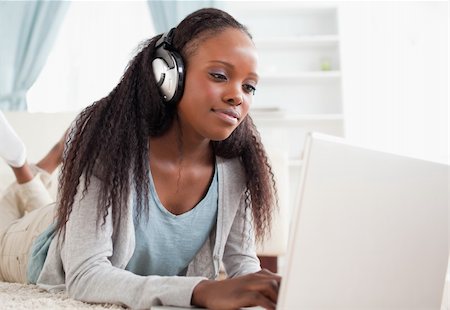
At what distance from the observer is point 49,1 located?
418 cm

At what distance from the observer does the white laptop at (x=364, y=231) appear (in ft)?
2.23

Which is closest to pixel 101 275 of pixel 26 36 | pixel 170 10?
pixel 170 10

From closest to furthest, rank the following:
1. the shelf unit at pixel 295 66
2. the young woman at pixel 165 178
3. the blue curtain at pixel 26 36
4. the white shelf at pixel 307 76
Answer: the young woman at pixel 165 178 < the blue curtain at pixel 26 36 < the white shelf at pixel 307 76 < the shelf unit at pixel 295 66

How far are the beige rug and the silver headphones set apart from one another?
410mm

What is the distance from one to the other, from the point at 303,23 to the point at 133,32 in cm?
138

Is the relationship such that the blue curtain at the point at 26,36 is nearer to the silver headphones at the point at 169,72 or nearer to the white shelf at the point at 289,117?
the white shelf at the point at 289,117

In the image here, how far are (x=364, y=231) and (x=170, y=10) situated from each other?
144 inches

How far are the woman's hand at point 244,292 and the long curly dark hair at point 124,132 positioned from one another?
0.30 m

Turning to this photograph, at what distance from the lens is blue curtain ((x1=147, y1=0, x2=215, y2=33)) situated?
4156mm

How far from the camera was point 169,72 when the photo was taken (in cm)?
111

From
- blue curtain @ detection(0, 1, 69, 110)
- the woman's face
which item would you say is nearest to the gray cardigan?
the woman's face

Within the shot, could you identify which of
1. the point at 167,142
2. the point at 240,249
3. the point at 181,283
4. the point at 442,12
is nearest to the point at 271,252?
the point at 240,249

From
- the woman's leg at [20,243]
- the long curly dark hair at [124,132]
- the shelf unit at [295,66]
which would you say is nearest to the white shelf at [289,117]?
the shelf unit at [295,66]

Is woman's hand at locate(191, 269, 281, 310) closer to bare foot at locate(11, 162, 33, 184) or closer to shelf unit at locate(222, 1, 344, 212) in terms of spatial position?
bare foot at locate(11, 162, 33, 184)
